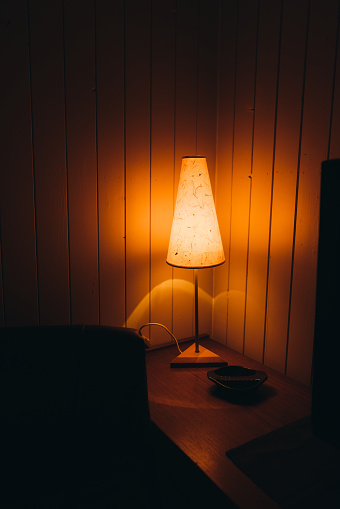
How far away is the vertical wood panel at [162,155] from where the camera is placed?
1.59m

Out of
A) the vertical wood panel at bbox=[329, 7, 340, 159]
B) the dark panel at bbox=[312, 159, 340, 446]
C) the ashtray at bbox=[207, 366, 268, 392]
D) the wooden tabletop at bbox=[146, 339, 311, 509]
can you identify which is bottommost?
the wooden tabletop at bbox=[146, 339, 311, 509]

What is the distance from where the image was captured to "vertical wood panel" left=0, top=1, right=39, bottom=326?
51.9 inches

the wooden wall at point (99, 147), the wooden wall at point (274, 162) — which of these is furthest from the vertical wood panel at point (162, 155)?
the wooden wall at point (274, 162)

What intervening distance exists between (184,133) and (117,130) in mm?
303

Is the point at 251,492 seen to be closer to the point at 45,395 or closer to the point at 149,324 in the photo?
the point at 45,395

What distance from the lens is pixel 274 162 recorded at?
4.96 ft

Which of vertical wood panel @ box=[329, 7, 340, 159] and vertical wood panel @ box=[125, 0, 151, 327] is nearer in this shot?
vertical wood panel @ box=[329, 7, 340, 159]

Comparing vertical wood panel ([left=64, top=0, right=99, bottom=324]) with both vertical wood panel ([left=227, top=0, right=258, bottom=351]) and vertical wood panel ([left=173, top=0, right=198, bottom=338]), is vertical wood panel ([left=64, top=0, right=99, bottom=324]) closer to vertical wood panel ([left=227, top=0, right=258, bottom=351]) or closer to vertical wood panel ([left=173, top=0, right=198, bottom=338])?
vertical wood panel ([left=173, top=0, right=198, bottom=338])

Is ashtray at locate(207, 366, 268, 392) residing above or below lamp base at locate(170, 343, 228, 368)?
above

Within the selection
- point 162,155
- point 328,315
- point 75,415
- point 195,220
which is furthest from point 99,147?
point 328,315

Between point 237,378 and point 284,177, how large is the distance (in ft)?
2.36

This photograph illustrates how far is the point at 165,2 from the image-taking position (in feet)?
5.19

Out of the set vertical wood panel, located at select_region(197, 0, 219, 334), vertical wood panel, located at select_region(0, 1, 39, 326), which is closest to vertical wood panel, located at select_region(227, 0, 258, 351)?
vertical wood panel, located at select_region(197, 0, 219, 334)

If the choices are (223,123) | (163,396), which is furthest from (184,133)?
(163,396)
